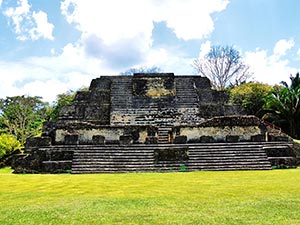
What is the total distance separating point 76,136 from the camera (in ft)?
47.5

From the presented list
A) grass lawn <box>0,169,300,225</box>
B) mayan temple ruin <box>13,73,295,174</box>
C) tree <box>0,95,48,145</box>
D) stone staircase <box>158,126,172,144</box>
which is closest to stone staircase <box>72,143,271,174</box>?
mayan temple ruin <box>13,73,295,174</box>

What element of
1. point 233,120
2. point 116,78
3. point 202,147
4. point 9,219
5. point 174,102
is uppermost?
point 116,78

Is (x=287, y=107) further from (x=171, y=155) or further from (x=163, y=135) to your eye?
(x=171, y=155)

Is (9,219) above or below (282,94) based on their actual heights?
below

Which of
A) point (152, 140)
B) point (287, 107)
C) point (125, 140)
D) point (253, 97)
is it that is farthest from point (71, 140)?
point (253, 97)

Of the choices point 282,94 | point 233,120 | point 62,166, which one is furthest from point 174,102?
point 282,94

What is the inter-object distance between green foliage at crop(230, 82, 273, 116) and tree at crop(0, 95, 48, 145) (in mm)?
18505

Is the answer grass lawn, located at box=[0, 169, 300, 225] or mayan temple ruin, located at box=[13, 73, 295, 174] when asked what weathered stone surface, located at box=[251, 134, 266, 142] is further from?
grass lawn, located at box=[0, 169, 300, 225]

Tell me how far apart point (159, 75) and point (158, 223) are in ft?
60.9

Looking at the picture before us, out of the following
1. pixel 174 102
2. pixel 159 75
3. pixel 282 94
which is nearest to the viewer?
pixel 174 102

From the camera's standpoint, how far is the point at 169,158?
516 inches

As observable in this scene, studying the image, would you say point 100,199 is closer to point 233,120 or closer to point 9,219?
point 9,219

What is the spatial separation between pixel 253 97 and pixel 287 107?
4.75 metres

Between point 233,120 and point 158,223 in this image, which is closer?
point 158,223
